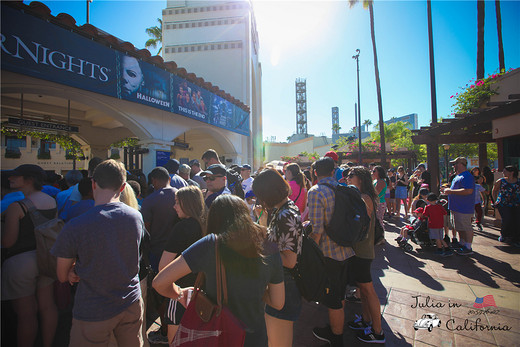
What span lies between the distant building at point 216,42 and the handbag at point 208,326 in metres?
13.9

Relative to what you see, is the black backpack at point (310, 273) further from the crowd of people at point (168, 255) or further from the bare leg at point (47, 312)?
the bare leg at point (47, 312)

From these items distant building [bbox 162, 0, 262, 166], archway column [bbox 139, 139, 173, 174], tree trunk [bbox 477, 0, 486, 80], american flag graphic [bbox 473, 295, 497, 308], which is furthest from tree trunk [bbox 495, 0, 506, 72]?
archway column [bbox 139, 139, 173, 174]

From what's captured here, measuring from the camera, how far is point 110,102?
676 cm

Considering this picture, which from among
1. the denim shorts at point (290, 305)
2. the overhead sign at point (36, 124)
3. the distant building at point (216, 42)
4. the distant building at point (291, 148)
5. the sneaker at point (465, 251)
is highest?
the distant building at point (216, 42)

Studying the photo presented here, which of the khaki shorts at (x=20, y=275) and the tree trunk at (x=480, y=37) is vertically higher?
the tree trunk at (x=480, y=37)

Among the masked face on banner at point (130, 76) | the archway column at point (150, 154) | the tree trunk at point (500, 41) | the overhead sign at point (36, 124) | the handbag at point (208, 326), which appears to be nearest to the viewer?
the handbag at point (208, 326)

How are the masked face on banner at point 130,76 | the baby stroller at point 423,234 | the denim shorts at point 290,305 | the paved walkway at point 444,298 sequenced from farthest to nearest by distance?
the masked face on banner at point 130,76
the baby stroller at point 423,234
the paved walkway at point 444,298
the denim shorts at point 290,305

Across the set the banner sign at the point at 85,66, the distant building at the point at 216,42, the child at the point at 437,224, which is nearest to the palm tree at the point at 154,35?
the distant building at the point at 216,42

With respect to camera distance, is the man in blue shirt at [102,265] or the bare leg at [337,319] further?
the bare leg at [337,319]

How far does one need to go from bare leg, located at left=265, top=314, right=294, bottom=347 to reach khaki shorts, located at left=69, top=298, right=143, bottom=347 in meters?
1.06

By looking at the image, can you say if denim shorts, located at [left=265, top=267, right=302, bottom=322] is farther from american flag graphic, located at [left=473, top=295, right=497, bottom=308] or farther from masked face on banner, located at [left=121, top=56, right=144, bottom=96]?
masked face on banner, located at [left=121, top=56, right=144, bottom=96]

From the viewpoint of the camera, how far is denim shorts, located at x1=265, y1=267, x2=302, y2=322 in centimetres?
183

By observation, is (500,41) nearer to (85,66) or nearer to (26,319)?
(85,66)

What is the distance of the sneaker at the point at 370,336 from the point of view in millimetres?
2443
